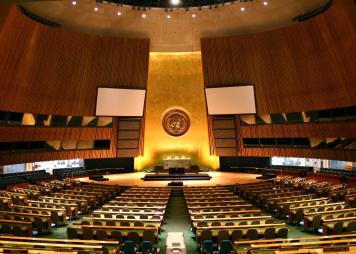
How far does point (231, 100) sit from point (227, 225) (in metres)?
15.9

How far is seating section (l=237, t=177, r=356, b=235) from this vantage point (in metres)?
10.6

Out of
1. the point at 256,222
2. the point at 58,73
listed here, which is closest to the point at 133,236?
the point at 256,222

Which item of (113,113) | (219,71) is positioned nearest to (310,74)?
(219,71)

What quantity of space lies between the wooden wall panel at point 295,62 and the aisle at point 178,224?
10.2 metres

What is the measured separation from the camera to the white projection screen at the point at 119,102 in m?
25.0

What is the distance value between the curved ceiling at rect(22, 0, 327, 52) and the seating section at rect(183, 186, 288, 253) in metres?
14.2

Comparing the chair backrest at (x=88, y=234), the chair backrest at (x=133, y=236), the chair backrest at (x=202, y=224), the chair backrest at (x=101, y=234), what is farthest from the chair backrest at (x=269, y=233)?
the chair backrest at (x=88, y=234)

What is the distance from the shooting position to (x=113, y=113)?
2558 centimetres

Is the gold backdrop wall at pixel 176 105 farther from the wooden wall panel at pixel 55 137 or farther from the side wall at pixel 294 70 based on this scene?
the wooden wall panel at pixel 55 137

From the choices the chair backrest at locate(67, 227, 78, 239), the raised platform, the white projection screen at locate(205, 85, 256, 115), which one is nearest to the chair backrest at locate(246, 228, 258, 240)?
the chair backrest at locate(67, 227, 78, 239)

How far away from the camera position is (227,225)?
10.6 meters

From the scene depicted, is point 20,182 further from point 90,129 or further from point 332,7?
point 332,7

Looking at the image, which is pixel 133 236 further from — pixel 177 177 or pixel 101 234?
pixel 177 177

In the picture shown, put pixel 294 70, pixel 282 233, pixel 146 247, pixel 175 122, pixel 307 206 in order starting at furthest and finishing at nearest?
pixel 175 122, pixel 294 70, pixel 307 206, pixel 282 233, pixel 146 247
